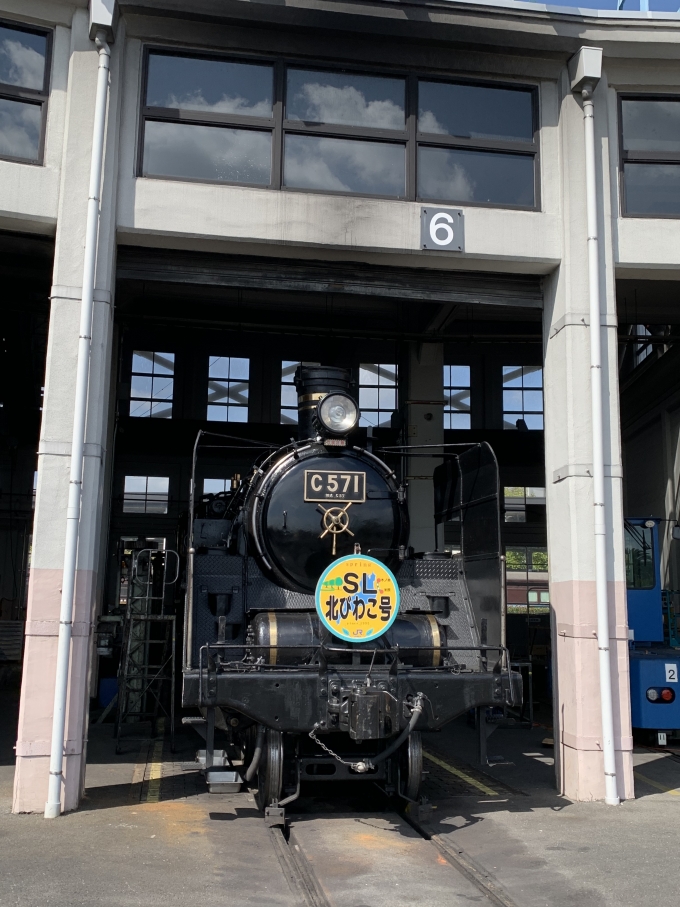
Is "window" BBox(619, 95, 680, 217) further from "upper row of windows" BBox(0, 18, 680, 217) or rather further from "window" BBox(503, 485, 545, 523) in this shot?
"window" BBox(503, 485, 545, 523)

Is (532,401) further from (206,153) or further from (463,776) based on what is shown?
(206,153)

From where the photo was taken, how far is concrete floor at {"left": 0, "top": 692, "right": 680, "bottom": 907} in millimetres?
4699

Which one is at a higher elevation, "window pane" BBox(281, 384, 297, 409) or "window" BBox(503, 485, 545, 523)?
"window pane" BBox(281, 384, 297, 409)

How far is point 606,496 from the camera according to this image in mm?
7551

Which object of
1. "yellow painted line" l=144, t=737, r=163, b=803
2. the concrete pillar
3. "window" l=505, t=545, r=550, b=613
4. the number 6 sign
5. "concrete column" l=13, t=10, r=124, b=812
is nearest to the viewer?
"concrete column" l=13, t=10, r=124, b=812

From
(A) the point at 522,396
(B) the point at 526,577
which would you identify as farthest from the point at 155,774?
(B) the point at 526,577

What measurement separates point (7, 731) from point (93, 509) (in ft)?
17.5

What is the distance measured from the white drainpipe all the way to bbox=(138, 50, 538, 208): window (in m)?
0.56

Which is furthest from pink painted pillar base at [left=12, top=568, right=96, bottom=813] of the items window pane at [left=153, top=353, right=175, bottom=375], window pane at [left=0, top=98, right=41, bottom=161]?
window pane at [left=153, top=353, right=175, bottom=375]

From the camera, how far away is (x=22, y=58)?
24.3 ft

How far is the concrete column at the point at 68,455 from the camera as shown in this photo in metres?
6.59


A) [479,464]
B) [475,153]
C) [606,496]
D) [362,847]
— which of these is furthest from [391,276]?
[362,847]

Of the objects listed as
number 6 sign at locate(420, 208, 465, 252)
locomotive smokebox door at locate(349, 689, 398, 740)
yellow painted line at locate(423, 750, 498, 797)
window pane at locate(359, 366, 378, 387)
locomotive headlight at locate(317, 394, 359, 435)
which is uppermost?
window pane at locate(359, 366, 378, 387)

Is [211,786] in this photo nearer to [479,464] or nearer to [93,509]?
[93,509]
